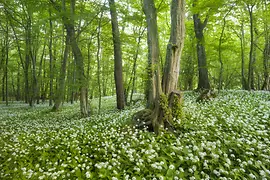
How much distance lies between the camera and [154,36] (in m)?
5.45

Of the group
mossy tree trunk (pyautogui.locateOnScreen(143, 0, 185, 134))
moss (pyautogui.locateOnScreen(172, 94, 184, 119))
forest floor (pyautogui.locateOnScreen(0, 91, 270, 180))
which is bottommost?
forest floor (pyautogui.locateOnScreen(0, 91, 270, 180))

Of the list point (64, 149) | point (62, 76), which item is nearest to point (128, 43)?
point (62, 76)

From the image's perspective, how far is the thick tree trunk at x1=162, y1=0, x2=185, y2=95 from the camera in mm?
5203

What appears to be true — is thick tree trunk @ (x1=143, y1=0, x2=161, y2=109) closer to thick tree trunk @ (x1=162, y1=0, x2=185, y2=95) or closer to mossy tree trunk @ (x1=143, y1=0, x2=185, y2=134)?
mossy tree trunk @ (x1=143, y1=0, x2=185, y2=134)

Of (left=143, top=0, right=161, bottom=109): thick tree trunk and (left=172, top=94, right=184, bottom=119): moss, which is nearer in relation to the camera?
(left=172, top=94, right=184, bottom=119): moss

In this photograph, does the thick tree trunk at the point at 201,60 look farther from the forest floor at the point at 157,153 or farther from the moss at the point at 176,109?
the moss at the point at 176,109

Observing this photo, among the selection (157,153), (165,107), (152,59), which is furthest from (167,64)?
(157,153)

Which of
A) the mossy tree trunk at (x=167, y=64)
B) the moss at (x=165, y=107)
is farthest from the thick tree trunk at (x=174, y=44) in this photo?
the moss at (x=165, y=107)

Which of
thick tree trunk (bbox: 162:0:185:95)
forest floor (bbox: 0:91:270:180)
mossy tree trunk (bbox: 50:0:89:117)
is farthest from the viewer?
mossy tree trunk (bbox: 50:0:89:117)

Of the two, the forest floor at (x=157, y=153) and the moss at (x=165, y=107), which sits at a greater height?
the moss at (x=165, y=107)

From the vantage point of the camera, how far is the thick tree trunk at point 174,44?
17.1 ft

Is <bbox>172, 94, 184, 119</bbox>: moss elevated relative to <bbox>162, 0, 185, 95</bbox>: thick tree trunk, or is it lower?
lower

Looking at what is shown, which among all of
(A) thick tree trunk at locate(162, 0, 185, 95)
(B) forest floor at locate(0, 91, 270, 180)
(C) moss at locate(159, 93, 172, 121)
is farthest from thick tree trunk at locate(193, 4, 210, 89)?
(C) moss at locate(159, 93, 172, 121)

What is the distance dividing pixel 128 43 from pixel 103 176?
27.3 ft
